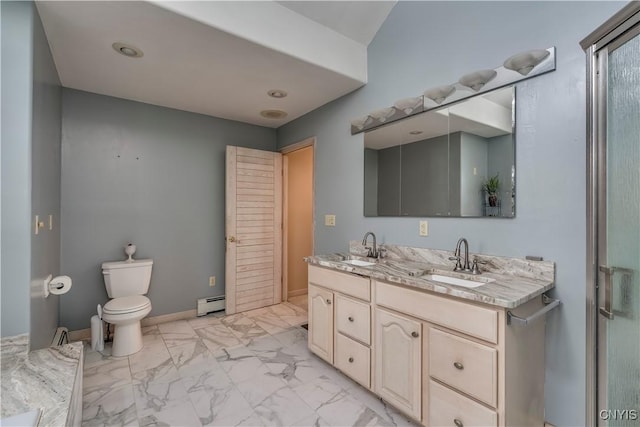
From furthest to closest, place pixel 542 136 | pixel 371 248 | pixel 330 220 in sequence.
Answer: pixel 330 220, pixel 371 248, pixel 542 136

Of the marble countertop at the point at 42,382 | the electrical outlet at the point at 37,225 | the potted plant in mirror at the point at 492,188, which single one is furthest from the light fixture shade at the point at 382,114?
the marble countertop at the point at 42,382

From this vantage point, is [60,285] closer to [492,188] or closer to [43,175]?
[43,175]

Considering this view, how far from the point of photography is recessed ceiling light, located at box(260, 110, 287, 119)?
338 centimetres

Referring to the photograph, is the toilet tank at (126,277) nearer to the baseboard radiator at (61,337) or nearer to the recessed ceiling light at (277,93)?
the baseboard radiator at (61,337)

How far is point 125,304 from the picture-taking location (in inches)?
100

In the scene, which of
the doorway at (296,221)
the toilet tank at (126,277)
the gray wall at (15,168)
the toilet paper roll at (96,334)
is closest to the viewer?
the gray wall at (15,168)

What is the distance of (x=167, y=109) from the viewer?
10.7 feet

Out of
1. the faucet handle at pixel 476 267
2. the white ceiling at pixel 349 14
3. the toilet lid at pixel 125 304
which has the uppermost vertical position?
the white ceiling at pixel 349 14

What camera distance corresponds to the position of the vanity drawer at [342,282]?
195 cm

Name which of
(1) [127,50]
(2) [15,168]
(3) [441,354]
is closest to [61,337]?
(2) [15,168]

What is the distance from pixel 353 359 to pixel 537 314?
117cm

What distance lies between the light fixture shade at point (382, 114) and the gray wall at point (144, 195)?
188 centimetres

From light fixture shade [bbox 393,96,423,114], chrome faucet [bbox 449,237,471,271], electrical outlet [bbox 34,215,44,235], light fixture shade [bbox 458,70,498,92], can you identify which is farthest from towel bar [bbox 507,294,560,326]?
electrical outlet [bbox 34,215,44,235]

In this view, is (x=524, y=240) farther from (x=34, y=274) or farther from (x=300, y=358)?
(x=34, y=274)
